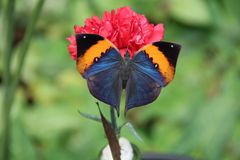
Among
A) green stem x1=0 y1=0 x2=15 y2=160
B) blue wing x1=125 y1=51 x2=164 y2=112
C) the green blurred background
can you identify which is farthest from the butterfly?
the green blurred background

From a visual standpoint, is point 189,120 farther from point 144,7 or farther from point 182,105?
point 144,7

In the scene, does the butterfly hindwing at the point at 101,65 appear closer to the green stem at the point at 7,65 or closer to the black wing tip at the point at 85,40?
the black wing tip at the point at 85,40

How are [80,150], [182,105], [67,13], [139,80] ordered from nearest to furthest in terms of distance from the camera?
[139,80] → [80,150] → [182,105] → [67,13]

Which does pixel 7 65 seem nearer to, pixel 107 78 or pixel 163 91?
pixel 107 78

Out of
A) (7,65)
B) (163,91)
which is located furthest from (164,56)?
(163,91)

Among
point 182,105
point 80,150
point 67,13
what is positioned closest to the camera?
point 80,150

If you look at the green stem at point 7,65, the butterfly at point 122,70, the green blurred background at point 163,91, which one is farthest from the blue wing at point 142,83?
the green blurred background at point 163,91

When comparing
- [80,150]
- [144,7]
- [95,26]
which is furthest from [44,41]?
[95,26]
